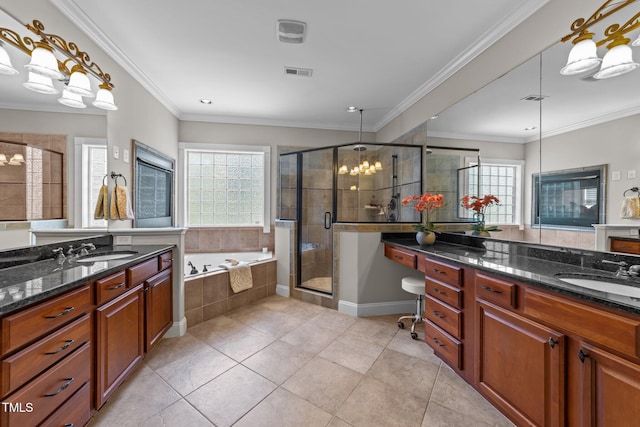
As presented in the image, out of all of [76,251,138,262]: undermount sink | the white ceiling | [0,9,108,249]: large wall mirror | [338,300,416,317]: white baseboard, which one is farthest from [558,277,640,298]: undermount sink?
[0,9,108,249]: large wall mirror

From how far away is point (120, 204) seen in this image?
2371mm

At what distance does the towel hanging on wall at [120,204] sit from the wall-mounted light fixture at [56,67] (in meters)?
0.71

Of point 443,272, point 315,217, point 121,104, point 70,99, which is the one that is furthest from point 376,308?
point 121,104

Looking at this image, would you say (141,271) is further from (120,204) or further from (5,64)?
(5,64)

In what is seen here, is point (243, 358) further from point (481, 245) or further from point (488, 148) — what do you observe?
point (488, 148)

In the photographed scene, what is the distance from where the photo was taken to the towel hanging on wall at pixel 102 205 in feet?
7.08

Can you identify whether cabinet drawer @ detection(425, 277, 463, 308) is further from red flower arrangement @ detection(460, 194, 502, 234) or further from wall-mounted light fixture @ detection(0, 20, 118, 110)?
wall-mounted light fixture @ detection(0, 20, 118, 110)

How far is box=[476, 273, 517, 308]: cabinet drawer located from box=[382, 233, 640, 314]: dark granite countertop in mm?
51

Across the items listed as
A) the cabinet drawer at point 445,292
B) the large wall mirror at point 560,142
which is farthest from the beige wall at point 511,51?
the cabinet drawer at point 445,292

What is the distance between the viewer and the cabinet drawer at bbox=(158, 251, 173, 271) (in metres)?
2.20

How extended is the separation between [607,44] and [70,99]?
3.28m

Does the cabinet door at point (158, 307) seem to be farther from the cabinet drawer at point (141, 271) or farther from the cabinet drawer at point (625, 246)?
the cabinet drawer at point (625, 246)

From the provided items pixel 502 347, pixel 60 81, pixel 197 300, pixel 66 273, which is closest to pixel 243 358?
pixel 197 300

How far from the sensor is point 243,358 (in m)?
2.12
